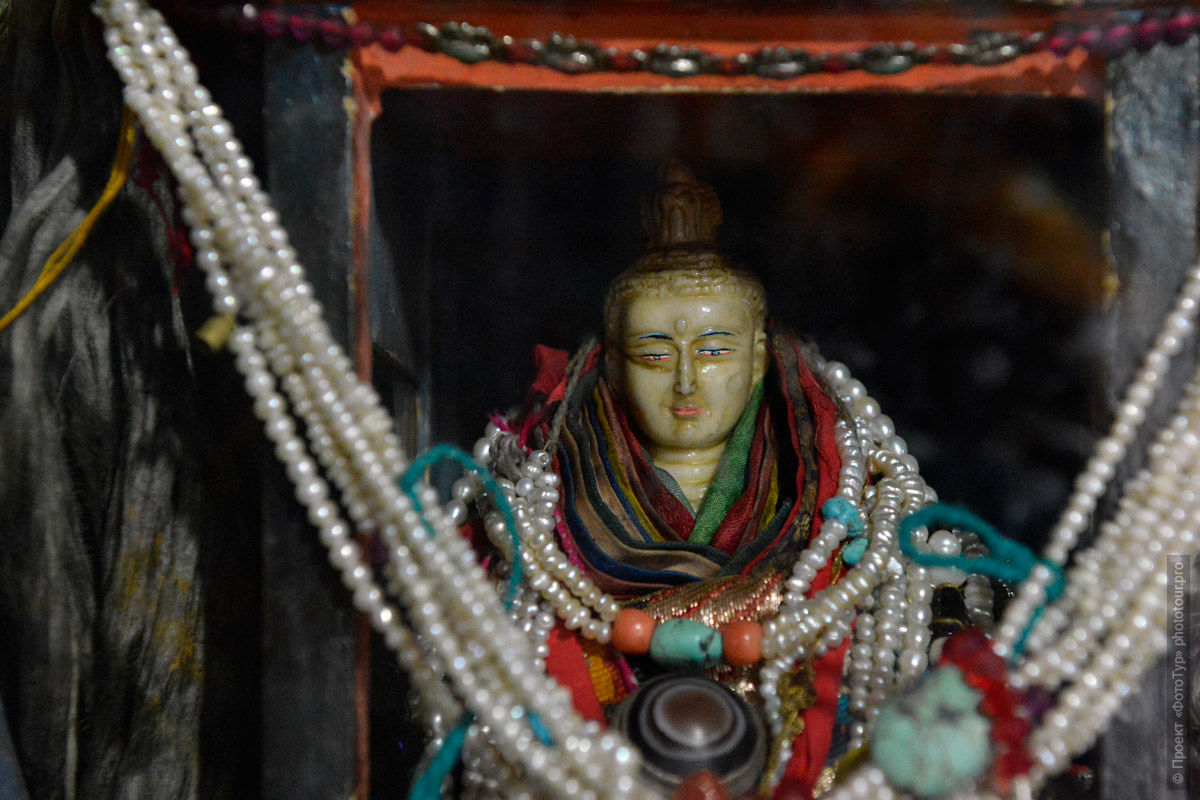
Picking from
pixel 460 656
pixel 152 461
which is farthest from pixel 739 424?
pixel 152 461

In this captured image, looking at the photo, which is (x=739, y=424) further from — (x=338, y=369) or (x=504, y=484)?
(x=338, y=369)

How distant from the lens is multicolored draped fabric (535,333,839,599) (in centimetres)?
100

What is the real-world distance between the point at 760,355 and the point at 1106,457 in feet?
1.75

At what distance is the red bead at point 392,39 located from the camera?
77cm

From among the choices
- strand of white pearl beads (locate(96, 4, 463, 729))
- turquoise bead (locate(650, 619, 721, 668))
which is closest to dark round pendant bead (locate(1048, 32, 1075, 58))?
turquoise bead (locate(650, 619, 721, 668))

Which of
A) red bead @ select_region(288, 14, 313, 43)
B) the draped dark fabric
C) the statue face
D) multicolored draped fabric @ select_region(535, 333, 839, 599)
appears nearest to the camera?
Answer: red bead @ select_region(288, 14, 313, 43)

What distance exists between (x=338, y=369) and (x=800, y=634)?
1.79 ft

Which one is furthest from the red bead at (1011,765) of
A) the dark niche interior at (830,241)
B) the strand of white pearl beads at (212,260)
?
the strand of white pearl beads at (212,260)

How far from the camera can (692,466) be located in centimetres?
115

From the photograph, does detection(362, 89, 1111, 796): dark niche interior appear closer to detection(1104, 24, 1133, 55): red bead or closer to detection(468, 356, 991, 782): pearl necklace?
detection(1104, 24, 1133, 55): red bead

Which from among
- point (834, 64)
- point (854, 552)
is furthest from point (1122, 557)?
point (834, 64)

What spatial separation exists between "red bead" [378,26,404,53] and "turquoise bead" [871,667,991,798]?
77cm

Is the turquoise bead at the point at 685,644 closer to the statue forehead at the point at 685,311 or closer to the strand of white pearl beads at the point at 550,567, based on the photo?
the strand of white pearl beads at the point at 550,567

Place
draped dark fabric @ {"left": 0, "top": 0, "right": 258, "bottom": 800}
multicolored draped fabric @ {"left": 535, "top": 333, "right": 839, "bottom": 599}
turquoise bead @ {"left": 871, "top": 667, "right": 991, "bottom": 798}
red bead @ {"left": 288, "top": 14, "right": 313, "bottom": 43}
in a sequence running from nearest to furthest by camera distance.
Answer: turquoise bead @ {"left": 871, "top": 667, "right": 991, "bottom": 798}
red bead @ {"left": 288, "top": 14, "right": 313, "bottom": 43}
draped dark fabric @ {"left": 0, "top": 0, "right": 258, "bottom": 800}
multicolored draped fabric @ {"left": 535, "top": 333, "right": 839, "bottom": 599}
